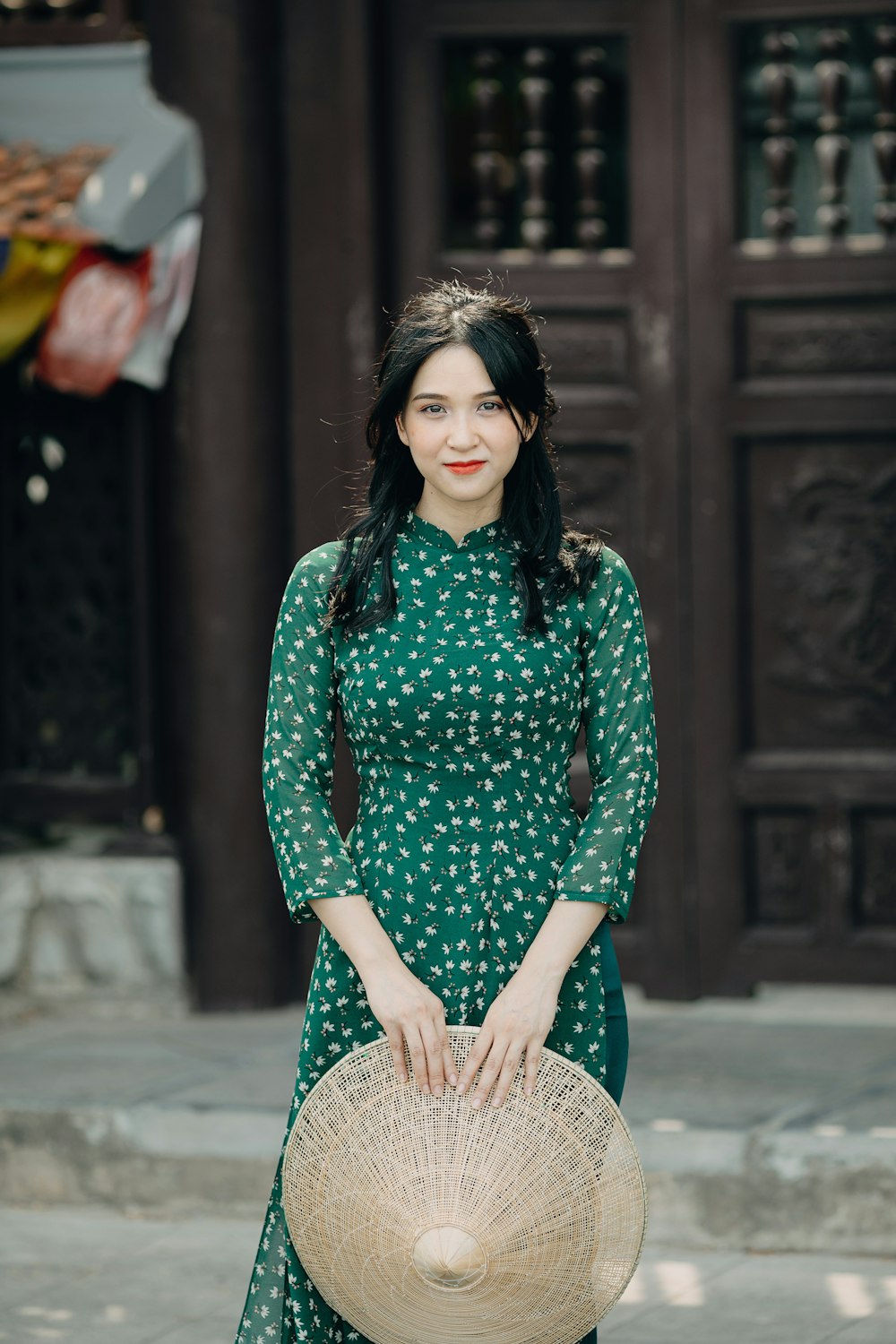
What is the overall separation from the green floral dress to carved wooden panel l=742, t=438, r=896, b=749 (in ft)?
9.14

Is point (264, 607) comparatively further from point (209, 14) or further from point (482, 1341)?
point (482, 1341)

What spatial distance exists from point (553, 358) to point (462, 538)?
2.86 metres

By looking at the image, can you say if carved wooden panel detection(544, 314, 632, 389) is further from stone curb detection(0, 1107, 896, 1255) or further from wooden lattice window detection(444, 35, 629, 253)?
stone curb detection(0, 1107, 896, 1255)

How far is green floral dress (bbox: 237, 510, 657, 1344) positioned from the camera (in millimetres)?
3227

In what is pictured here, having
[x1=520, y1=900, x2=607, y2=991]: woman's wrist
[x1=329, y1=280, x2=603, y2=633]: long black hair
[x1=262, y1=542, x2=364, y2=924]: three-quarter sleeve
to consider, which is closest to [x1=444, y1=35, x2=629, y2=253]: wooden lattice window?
[x1=329, y1=280, x2=603, y2=633]: long black hair

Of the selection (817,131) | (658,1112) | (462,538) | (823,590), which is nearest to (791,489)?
(823,590)

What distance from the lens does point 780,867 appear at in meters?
6.11

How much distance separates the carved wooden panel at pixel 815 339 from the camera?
5.93 meters

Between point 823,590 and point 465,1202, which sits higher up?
point 823,590

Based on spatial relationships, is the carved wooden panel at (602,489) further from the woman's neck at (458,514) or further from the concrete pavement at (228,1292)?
the woman's neck at (458,514)

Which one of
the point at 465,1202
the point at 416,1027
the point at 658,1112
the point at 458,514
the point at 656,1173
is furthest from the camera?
the point at 658,1112

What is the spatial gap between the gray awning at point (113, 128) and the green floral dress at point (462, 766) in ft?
8.93

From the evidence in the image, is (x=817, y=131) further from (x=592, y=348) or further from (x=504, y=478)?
(x=504, y=478)

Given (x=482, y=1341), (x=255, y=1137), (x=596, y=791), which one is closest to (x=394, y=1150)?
(x=482, y=1341)
